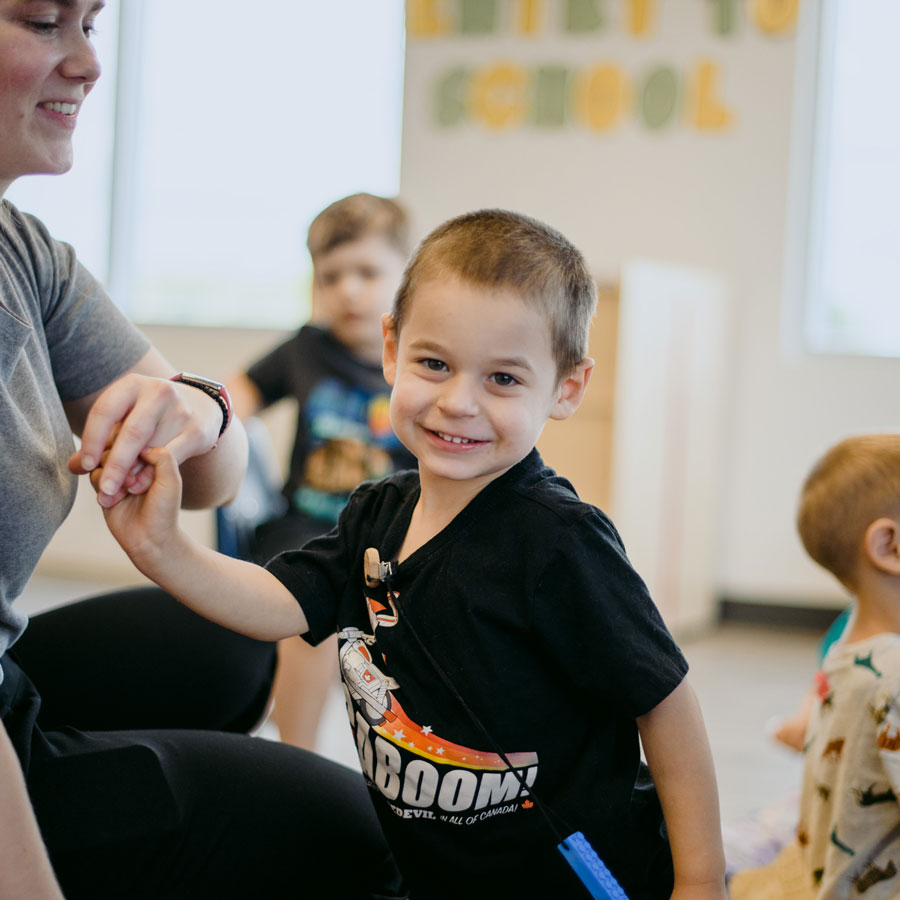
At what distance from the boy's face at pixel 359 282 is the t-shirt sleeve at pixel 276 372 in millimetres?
133

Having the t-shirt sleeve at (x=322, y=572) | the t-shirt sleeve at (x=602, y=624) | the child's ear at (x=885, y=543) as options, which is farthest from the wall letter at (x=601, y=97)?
the t-shirt sleeve at (x=602, y=624)

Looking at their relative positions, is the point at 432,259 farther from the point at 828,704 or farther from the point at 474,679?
the point at 828,704

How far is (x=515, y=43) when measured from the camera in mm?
3594

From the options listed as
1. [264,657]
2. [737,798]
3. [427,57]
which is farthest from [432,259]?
[427,57]

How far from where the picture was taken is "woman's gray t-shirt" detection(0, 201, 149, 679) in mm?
943

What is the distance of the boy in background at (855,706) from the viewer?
1.20 metres

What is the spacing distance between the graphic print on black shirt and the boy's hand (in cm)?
19

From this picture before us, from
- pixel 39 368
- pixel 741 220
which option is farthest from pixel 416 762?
pixel 741 220

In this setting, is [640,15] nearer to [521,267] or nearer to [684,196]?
[684,196]

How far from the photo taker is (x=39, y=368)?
101cm

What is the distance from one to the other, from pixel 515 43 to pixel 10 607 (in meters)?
3.04

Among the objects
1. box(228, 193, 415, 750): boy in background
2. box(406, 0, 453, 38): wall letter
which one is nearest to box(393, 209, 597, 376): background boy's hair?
box(228, 193, 415, 750): boy in background

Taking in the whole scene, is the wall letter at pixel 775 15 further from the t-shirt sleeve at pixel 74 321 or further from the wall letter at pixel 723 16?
the t-shirt sleeve at pixel 74 321

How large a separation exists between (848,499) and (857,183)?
8.11 feet
